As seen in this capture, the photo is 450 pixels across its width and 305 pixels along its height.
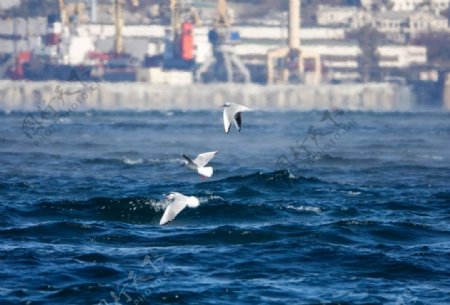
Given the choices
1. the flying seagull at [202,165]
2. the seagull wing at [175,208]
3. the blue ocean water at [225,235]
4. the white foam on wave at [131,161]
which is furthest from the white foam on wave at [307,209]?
the white foam on wave at [131,161]

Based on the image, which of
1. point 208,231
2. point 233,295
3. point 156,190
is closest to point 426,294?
point 233,295

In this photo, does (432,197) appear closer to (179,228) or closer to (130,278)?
(179,228)

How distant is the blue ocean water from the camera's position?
27641mm

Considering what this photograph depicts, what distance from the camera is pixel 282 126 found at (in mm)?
135500

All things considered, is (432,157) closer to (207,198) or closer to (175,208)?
(207,198)

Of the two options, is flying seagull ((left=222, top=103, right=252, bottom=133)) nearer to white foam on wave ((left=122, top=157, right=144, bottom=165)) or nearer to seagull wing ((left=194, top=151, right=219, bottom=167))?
seagull wing ((left=194, top=151, right=219, bottom=167))

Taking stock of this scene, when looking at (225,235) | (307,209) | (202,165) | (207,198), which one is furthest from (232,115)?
(207,198)

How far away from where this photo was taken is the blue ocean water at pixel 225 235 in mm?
27641

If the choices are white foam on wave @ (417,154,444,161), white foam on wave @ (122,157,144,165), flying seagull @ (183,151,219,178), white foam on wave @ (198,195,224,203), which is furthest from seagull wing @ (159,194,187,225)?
white foam on wave @ (417,154,444,161)

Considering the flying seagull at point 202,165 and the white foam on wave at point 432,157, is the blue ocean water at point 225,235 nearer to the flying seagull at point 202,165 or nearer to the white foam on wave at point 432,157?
the flying seagull at point 202,165

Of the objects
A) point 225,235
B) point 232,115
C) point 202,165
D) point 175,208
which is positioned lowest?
point 225,235

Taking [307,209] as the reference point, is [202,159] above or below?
above

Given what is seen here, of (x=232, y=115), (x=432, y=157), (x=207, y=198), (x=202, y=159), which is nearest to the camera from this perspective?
(x=232, y=115)

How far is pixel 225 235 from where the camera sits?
115ft
